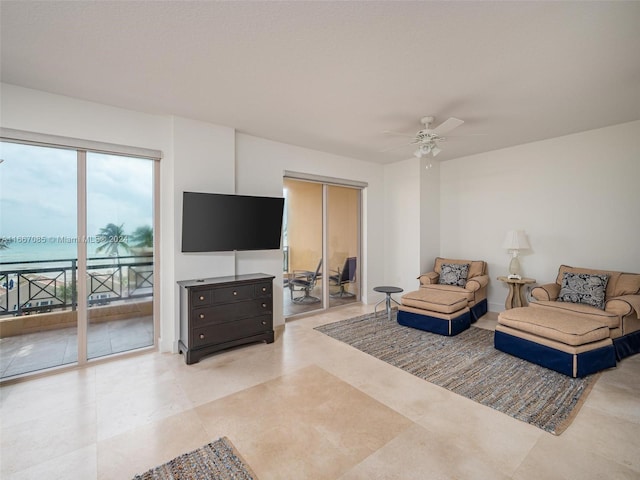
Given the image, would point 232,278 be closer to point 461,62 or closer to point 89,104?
point 89,104

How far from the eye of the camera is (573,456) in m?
1.91

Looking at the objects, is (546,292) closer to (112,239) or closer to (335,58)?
(335,58)

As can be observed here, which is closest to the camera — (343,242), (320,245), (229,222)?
(229,222)

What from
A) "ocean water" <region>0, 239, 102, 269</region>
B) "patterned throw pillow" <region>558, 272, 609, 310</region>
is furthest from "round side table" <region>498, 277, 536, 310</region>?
"ocean water" <region>0, 239, 102, 269</region>

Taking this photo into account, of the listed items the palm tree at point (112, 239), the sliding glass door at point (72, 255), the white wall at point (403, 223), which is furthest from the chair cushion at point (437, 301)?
the palm tree at point (112, 239)

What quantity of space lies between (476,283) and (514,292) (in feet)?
2.01

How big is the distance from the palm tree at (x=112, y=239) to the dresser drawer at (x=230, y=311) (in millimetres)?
1142

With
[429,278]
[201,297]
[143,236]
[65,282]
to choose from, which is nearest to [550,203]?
[429,278]

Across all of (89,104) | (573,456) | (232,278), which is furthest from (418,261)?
(89,104)

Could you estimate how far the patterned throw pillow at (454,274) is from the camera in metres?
4.93

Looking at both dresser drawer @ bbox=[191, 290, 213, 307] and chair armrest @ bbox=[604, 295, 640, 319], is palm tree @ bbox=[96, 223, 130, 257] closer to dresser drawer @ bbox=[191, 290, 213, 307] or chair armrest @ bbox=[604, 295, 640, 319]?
dresser drawer @ bbox=[191, 290, 213, 307]

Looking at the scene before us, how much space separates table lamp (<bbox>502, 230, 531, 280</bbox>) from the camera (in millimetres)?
4535

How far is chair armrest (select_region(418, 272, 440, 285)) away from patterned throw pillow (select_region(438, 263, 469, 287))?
0.32 ft

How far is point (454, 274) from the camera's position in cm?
500
